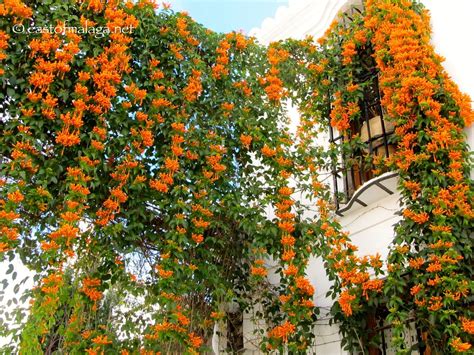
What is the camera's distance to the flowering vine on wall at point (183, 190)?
3.95 m

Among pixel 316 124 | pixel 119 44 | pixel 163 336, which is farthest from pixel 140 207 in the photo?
pixel 316 124

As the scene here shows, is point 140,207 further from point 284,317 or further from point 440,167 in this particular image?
point 440,167

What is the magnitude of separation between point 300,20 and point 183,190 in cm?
298

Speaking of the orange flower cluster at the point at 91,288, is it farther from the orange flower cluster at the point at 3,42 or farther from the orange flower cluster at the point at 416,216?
the orange flower cluster at the point at 416,216

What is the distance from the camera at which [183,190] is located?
435 centimetres

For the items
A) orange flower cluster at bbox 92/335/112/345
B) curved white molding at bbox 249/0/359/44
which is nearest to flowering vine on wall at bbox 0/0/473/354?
orange flower cluster at bbox 92/335/112/345

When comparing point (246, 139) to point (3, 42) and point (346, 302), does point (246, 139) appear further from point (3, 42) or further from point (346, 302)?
point (3, 42)

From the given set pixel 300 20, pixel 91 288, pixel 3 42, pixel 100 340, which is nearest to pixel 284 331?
pixel 100 340

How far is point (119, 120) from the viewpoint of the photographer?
4.41 m

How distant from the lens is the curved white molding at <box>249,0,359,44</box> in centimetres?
612

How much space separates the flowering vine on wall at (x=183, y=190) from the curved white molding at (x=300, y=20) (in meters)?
0.92

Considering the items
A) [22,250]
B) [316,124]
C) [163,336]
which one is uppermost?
[316,124]

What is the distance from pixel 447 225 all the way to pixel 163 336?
215 centimetres

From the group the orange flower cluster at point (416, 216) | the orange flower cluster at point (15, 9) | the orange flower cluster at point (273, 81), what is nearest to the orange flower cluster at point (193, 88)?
the orange flower cluster at point (273, 81)
